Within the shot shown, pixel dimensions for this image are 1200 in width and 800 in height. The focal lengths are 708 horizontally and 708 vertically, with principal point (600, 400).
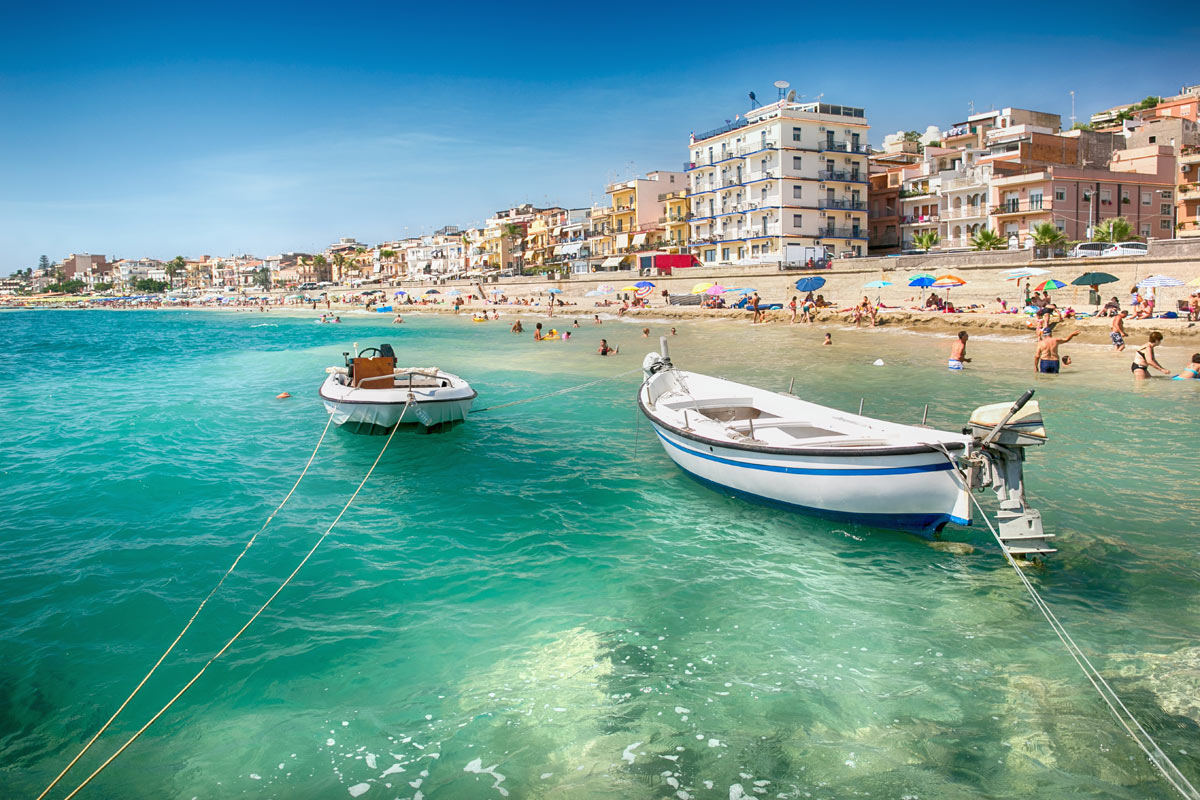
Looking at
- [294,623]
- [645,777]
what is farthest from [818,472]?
[294,623]

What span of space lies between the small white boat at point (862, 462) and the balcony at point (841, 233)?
171 ft

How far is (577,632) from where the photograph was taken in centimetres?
764

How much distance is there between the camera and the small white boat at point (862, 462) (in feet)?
26.7

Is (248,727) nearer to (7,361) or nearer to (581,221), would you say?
(7,361)

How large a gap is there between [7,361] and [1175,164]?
260 ft

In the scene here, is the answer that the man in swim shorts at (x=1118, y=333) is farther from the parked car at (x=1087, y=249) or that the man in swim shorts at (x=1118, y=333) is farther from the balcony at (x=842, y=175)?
the balcony at (x=842, y=175)

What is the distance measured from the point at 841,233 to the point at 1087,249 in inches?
987

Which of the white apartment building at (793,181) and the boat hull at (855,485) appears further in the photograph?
the white apartment building at (793,181)

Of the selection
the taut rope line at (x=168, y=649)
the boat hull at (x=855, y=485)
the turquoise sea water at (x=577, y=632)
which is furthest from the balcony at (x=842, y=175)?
the taut rope line at (x=168, y=649)

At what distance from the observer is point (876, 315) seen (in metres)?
39.7

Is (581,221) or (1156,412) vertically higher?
(581,221)

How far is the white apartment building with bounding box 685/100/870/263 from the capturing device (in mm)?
60094

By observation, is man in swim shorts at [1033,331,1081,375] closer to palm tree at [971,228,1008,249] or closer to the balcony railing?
palm tree at [971,228,1008,249]

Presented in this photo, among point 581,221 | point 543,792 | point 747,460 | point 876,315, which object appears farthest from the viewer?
point 581,221
